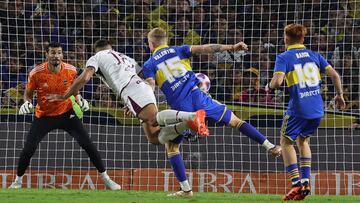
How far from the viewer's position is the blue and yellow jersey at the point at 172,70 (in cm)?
1090

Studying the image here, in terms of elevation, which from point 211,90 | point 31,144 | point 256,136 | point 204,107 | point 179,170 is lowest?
point 179,170

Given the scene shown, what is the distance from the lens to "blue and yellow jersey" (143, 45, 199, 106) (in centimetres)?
1090

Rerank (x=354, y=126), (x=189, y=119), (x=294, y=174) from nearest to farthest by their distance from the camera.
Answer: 1. (x=294, y=174)
2. (x=189, y=119)
3. (x=354, y=126)

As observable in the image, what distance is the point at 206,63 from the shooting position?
52.5ft

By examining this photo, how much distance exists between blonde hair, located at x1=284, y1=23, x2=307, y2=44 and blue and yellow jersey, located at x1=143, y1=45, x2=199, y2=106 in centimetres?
150

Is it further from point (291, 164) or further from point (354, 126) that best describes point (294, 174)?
point (354, 126)

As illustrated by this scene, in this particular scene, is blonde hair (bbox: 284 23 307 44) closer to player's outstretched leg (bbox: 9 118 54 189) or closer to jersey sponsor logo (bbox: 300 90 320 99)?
jersey sponsor logo (bbox: 300 90 320 99)

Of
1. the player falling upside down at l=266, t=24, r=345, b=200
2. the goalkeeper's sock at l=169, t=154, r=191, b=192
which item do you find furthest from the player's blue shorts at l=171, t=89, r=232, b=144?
the player falling upside down at l=266, t=24, r=345, b=200

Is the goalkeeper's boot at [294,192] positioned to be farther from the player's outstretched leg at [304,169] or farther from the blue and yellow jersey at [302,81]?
the blue and yellow jersey at [302,81]

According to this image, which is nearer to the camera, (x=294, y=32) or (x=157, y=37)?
(x=294, y=32)

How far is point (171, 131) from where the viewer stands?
10250mm

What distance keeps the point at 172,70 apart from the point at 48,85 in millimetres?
2635

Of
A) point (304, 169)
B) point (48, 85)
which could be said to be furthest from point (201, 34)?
point (304, 169)

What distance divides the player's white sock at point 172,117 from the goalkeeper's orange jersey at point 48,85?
9.34 ft
